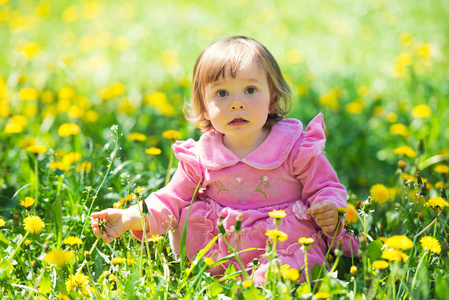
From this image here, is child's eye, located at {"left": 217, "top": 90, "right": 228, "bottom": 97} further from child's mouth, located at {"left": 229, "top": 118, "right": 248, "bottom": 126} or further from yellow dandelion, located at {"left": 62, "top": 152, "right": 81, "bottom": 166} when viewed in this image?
yellow dandelion, located at {"left": 62, "top": 152, "right": 81, "bottom": 166}

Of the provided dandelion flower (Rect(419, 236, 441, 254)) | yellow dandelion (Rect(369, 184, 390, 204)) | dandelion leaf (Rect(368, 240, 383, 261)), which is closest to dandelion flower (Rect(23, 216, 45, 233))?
dandelion leaf (Rect(368, 240, 383, 261))

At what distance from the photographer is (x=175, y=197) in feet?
6.55

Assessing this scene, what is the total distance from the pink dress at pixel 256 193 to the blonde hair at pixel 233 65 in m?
0.12

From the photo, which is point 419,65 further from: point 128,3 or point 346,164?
point 128,3

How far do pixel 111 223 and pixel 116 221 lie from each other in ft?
0.06

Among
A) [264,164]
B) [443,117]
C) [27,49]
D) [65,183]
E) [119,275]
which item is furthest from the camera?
[27,49]

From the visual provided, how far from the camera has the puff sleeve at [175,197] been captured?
1952 mm

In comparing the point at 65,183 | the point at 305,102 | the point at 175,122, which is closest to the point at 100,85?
the point at 175,122

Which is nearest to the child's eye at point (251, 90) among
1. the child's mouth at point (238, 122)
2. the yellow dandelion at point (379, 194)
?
the child's mouth at point (238, 122)

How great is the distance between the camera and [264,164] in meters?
1.91

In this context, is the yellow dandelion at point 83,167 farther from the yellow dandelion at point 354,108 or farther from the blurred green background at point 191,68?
the yellow dandelion at point 354,108

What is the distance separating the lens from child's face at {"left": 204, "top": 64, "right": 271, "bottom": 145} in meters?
Answer: 1.86

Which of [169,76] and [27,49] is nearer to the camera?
[27,49]

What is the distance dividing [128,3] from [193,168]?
5011mm
